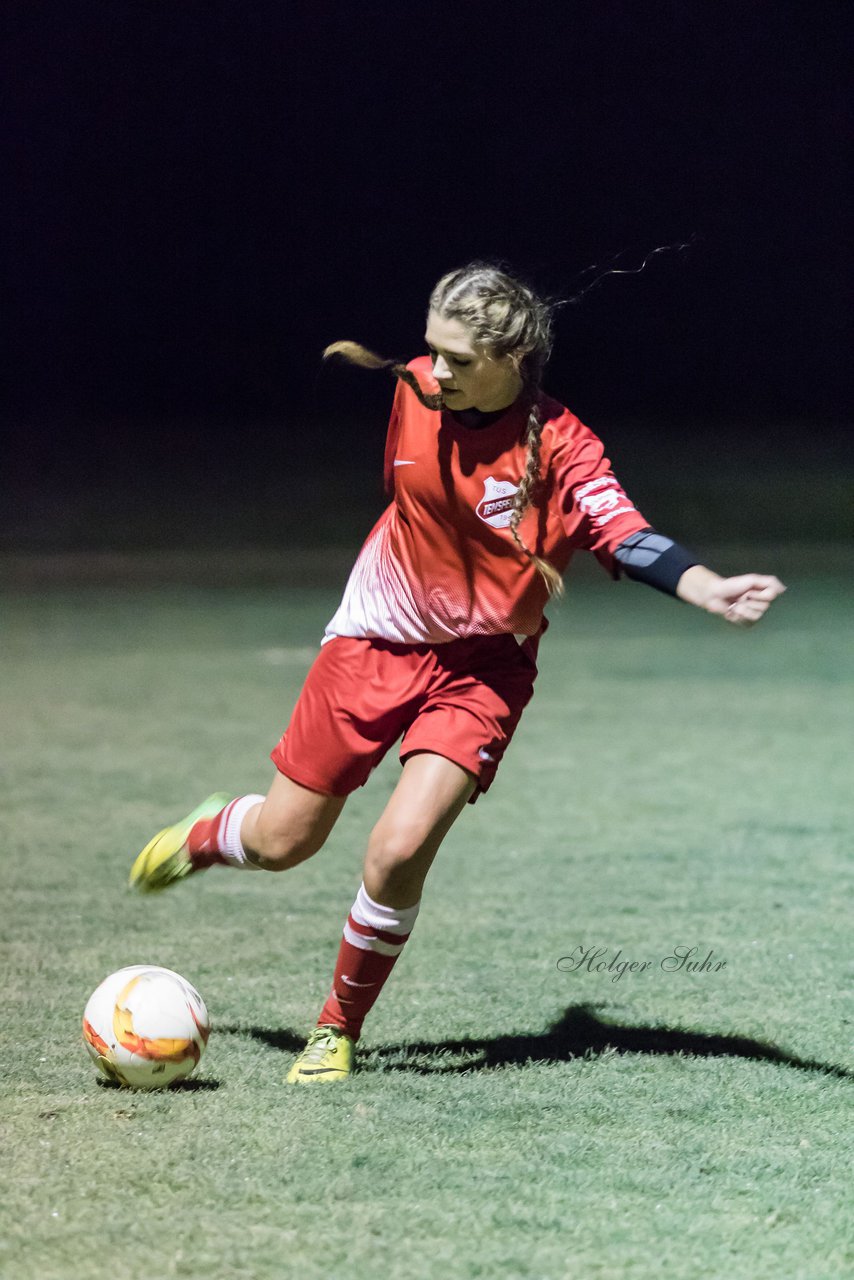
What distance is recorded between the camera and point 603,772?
6.52m

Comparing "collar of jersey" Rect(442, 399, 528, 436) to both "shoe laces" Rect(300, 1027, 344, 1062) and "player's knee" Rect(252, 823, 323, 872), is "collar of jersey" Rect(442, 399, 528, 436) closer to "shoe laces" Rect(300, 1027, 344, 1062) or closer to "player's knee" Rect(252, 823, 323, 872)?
"player's knee" Rect(252, 823, 323, 872)

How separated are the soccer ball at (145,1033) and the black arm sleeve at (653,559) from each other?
1.28 meters

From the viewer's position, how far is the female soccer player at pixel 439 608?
311 cm

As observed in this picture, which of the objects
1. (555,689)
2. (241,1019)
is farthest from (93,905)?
(555,689)

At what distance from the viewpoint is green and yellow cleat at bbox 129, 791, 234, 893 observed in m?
3.51

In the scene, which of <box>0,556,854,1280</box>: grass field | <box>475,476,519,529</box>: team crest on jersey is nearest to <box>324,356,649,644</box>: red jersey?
<box>475,476,519,529</box>: team crest on jersey

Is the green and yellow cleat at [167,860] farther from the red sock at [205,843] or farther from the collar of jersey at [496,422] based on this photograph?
the collar of jersey at [496,422]

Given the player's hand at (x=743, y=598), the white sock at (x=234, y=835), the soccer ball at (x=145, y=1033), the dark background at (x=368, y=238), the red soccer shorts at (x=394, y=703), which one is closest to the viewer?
the player's hand at (x=743, y=598)

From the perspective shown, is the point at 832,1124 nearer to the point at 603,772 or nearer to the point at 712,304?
the point at 603,772

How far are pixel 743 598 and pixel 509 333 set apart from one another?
735 mm

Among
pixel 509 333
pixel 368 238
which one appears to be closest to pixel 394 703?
pixel 509 333

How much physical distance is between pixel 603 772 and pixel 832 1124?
3594 mm
